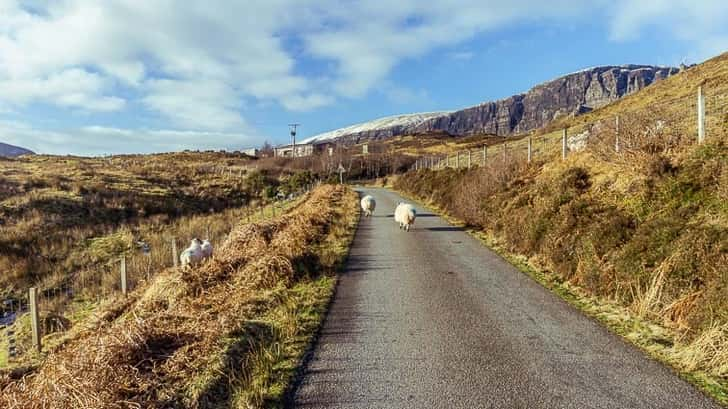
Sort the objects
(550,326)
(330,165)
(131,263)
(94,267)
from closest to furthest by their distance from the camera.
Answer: (550,326)
(131,263)
(94,267)
(330,165)

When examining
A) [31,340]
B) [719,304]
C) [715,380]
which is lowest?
[31,340]

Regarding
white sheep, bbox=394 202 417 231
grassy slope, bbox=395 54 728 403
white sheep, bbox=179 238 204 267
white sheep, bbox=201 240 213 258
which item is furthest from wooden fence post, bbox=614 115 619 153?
white sheep, bbox=201 240 213 258

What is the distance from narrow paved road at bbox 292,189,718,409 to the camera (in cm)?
435

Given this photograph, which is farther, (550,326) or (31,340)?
(31,340)

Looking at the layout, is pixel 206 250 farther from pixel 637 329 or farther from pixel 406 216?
pixel 637 329

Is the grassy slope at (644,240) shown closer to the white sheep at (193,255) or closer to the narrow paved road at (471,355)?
the narrow paved road at (471,355)

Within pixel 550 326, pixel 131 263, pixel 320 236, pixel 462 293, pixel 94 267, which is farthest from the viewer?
pixel 94 267

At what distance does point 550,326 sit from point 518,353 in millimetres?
1229

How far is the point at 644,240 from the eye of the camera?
7336mm

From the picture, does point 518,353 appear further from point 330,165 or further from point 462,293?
point 330,165

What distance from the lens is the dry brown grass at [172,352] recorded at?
4.45 m

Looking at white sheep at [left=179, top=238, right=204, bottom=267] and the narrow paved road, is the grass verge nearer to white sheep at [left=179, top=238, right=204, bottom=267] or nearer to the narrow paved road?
the narrow paved road

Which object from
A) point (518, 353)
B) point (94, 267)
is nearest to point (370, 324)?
point (518, 353)

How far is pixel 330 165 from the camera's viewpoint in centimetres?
8231
